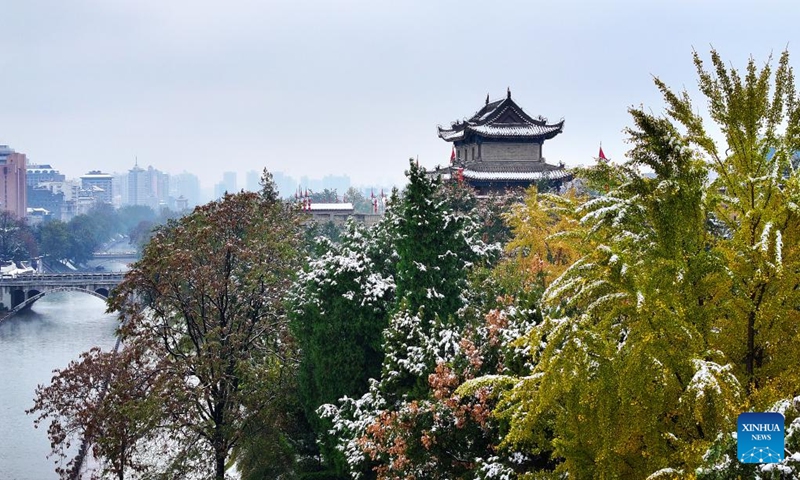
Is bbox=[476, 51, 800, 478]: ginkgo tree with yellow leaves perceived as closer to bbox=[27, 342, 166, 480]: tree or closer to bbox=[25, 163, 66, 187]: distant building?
bbox=[27, 342, 166, 480]: tree

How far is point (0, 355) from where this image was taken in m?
44.0

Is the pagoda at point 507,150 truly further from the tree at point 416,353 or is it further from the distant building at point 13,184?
the distant building at point 13,184

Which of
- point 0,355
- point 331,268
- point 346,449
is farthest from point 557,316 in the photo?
point 0,355

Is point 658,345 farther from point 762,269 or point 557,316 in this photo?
point 557,316

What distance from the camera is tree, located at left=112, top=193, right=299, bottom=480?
17.2m

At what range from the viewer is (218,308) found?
1861cm

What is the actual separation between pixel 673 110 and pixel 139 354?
12669 mm

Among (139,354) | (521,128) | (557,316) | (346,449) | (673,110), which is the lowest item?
(346,449)

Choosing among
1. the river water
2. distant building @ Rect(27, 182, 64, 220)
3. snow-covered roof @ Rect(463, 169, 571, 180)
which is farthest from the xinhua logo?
distant building @ Rect(27, 182, 64, 220)

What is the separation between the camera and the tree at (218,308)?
17.2 meters

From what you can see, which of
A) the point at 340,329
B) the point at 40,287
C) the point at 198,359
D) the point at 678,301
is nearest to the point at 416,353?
the point at 340,329

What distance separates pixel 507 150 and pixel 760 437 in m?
34.8

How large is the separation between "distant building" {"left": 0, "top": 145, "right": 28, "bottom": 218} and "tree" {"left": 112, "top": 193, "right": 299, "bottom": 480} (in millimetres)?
127322

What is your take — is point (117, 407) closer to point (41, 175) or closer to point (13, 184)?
point (13, 184)
